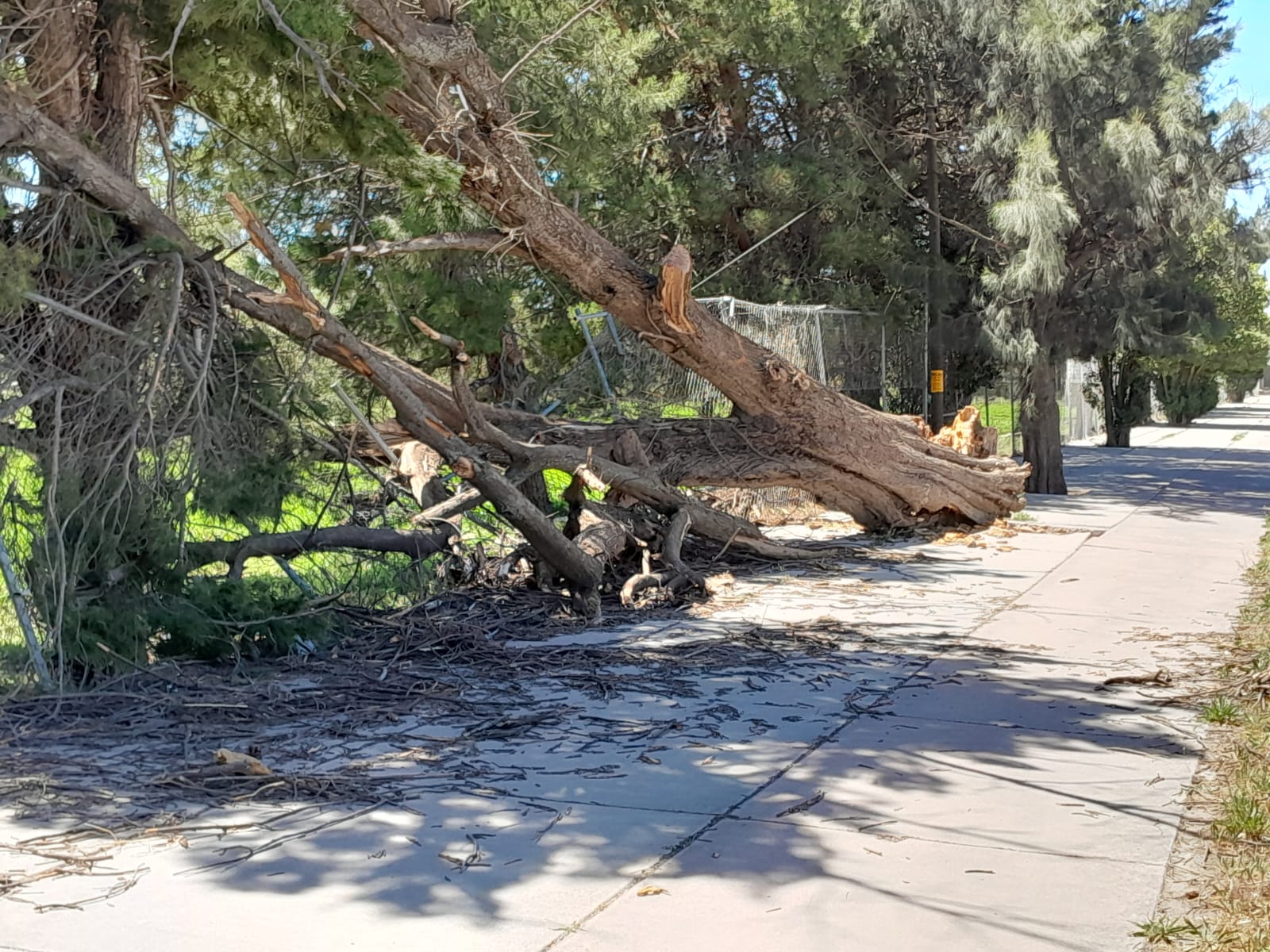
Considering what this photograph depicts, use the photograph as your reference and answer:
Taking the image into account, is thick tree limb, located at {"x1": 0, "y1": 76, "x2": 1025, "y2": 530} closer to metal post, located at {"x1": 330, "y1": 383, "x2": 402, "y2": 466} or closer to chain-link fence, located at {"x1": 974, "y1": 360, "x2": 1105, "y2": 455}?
metal post, located at {"x1": 330, "y1": 383, "x2": 402, "y2": 466}

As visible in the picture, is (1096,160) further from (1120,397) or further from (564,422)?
(1120,397)

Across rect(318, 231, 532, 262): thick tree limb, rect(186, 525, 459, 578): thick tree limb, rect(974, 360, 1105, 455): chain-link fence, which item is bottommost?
rect(186, 525, 459, 578): thick tree limb

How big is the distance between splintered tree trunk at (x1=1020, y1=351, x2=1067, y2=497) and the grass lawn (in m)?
10.7

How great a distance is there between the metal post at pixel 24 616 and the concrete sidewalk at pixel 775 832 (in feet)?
6.10

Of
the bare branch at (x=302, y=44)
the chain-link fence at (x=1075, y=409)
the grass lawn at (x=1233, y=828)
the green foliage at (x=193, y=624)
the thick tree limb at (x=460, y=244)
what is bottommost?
the grass lawn at (x=1233, y=828)

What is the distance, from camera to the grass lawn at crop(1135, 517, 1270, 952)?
12.9 ft

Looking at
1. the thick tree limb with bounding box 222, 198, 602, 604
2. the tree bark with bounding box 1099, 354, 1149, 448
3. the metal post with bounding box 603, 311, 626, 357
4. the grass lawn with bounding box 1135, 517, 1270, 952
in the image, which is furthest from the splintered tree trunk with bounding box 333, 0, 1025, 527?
the tree bark with bounding box 1099, 354, 1149, 448

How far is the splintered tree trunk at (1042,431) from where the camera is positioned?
18047mm

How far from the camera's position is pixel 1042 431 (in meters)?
18.2

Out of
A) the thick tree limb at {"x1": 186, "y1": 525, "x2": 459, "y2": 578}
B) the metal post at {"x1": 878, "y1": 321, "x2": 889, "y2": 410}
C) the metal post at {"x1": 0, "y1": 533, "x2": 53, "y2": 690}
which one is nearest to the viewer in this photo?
the metal post at {"x1": 0, "y1": 533, "x2": 53, "y2": 690}

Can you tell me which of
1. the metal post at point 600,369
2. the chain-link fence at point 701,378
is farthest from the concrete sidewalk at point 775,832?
the chain-link fence at point 701,378

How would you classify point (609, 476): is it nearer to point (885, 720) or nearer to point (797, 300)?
point (885, 720)

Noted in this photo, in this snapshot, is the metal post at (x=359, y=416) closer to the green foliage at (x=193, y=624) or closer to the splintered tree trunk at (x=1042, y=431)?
the green foliage at (x=193, y=624)

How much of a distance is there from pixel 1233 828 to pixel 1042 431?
13945 millimetres
